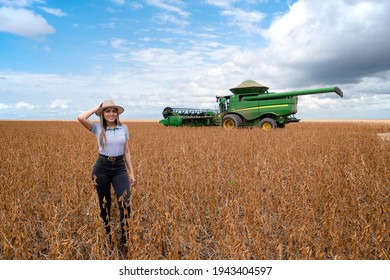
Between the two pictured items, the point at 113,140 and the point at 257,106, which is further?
the point at 257,106

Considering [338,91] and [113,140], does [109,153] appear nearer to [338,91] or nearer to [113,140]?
[113,140]

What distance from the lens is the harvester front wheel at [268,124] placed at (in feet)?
49.0

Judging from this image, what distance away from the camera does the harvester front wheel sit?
588 inches

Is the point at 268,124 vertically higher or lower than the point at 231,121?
lower

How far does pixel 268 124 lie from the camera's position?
15250 millimetres

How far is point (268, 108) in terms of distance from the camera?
1530cm

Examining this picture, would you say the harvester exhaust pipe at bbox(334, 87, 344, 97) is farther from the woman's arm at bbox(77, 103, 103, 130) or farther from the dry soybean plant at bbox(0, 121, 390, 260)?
the woman's arm at bbox(77, 103, 103, 130)

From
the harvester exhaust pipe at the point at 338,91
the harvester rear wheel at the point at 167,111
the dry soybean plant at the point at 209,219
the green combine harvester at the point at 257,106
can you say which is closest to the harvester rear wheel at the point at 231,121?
the green combine harvester at the point at 257,106

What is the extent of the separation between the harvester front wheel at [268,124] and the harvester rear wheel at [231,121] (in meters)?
1.15

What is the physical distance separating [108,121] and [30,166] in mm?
3640

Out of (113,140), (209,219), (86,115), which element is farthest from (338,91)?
(86,115)

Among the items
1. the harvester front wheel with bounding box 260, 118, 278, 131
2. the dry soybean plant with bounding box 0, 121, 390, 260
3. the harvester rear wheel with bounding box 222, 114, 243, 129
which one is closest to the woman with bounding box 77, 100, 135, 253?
the dry soybean plant with bounding box 0, 121, 390, 260

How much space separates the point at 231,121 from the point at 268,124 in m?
2.01
